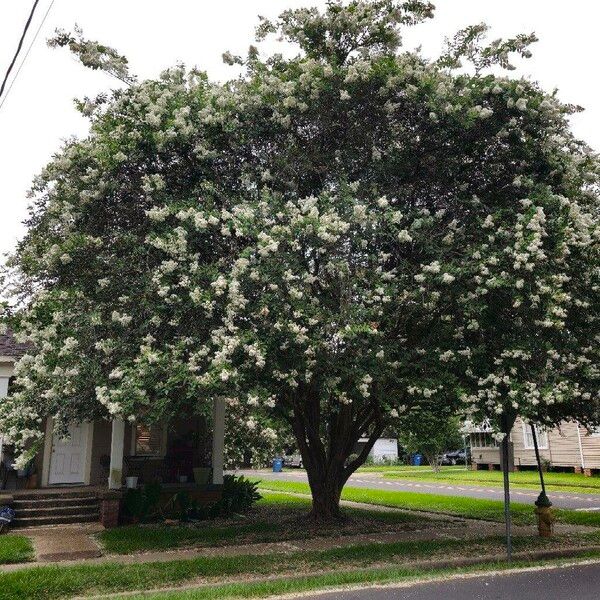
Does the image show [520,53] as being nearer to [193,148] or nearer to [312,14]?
[312,14]

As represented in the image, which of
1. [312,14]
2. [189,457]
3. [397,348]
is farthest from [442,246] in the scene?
[189,457]

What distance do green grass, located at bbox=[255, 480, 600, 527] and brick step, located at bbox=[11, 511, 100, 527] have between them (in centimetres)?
766

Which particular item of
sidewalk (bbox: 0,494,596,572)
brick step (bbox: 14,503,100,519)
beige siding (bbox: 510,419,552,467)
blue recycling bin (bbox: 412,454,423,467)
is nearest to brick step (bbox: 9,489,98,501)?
brick step (bbox: 14,503,100,519)

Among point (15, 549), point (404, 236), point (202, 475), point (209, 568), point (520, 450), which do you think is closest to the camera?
point (209, 568)

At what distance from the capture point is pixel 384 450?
49.7m

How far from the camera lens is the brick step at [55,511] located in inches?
496

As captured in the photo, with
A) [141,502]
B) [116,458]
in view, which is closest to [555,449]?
[141,502]

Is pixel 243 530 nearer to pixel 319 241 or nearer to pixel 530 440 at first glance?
pixel 319 241

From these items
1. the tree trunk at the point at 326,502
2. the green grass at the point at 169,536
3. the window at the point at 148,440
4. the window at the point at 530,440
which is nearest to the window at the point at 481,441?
the window at the point at 530,440

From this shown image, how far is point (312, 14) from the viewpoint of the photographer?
10141mm

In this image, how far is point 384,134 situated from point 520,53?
2684 mm

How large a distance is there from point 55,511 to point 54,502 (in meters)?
0.28

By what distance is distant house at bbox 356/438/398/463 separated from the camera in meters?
47.9

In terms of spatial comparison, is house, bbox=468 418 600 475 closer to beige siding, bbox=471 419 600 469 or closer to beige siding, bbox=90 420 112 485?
beige siding, bbox=471 419 600 469
